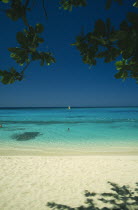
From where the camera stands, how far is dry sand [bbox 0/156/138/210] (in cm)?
472

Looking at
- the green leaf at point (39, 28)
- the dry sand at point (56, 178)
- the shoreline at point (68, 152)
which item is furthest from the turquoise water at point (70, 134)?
the green leaf at point (39, 28)

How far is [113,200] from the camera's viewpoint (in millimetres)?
4578

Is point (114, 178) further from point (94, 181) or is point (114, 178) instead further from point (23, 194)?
point (23, 194)

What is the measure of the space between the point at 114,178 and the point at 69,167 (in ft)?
7.50

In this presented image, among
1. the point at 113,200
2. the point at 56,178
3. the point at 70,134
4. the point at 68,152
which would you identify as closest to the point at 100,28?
the point at 113,200

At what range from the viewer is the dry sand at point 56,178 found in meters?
4.72

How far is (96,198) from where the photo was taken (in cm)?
471

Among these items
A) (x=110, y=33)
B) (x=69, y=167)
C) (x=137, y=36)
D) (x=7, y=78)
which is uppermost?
(x=110, y=33)

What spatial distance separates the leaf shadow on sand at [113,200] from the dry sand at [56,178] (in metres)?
0.20

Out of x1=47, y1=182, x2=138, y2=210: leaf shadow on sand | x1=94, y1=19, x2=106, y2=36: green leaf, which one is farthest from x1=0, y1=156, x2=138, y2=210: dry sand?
x1=94, y1=19, x2=106, y2=36: green leaf

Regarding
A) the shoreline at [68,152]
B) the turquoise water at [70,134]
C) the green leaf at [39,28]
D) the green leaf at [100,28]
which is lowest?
the turquoise water at [70,134]

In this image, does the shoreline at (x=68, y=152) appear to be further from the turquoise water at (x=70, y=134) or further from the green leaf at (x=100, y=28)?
the green leaf at (x=100, y=28)

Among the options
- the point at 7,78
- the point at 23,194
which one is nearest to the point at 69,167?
the point at 23,194

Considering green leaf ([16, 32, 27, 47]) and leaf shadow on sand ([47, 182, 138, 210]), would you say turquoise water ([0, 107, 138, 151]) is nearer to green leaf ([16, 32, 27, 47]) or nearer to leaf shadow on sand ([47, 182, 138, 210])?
leaf shadow on sand ([47, 182, 138, 210])
